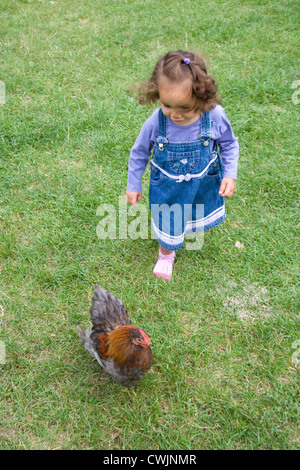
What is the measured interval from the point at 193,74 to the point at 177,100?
0.49ft

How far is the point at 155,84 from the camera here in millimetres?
2010

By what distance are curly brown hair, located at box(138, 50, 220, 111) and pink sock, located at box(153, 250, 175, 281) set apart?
1124mm

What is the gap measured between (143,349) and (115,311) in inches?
11.4

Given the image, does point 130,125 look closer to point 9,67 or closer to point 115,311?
point 9,67

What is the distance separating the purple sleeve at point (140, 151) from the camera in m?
2.13

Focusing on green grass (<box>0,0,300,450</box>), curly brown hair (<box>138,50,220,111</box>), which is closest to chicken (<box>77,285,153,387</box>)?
green grass (<box>0,0,300,450</box>)

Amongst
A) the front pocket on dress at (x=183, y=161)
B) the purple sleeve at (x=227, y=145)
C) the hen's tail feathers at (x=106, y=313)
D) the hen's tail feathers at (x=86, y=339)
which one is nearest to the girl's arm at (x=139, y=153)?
the front pocket on dress at (x=183, y=161)

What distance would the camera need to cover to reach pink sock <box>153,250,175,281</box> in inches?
106

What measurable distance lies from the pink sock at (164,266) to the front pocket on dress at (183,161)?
0.76 m

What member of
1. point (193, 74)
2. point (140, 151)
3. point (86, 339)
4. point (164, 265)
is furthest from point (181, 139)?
point (86, 339)

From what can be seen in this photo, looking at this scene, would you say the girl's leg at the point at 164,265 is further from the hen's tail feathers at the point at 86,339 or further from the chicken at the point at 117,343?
the hen's tail feathers at the point at 86,339

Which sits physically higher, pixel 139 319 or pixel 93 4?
pixel 93 4

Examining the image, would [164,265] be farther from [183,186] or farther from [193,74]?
[193,74]

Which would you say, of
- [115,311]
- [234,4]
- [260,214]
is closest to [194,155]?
[115,311]
